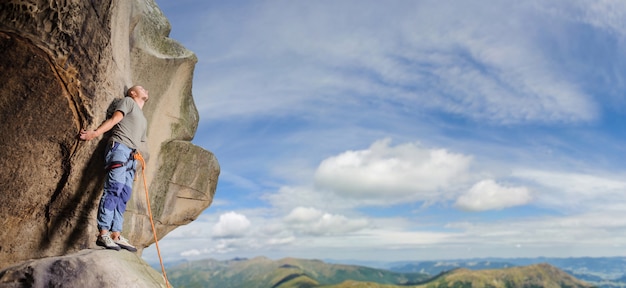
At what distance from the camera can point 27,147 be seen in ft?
42.7

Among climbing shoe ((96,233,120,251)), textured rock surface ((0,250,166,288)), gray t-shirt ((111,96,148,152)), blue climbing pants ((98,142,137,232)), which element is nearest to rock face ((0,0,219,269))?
gray t-shirt ((111,96,148,152))

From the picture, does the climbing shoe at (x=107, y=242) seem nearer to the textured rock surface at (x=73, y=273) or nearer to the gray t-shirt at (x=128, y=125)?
the textured rock surface at (x=73, y=273)

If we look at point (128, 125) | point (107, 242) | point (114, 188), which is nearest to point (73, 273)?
point (107, 242)

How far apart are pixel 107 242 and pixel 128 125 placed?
3.69 metres

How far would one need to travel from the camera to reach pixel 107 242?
1317 cm

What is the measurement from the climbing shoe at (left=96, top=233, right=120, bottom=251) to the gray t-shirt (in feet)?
9.46

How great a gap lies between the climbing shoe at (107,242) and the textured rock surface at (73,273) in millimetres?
677

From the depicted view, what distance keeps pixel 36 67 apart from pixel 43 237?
577 cm

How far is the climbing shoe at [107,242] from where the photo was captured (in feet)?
43.1

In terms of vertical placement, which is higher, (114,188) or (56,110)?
(56,110)

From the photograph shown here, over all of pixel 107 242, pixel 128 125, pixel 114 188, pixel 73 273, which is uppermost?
pixel 128 125

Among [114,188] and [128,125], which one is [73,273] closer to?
[114,188]

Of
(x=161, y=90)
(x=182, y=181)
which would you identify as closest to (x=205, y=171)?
(x=182, y=181)

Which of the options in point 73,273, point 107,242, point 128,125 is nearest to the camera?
point 73,273
